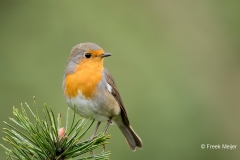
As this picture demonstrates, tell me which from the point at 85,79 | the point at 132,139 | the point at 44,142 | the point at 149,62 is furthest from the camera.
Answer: the point at 149,62

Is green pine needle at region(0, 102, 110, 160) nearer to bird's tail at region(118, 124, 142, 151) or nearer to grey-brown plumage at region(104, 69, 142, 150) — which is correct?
grey-brown plumage at region(104, 69, 142, 150)

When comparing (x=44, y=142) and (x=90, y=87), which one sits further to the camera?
(x=90, y=87)

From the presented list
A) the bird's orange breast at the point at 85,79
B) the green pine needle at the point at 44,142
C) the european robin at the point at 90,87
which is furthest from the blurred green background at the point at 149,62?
the green pine needle at the point at 44,142

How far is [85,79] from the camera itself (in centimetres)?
489

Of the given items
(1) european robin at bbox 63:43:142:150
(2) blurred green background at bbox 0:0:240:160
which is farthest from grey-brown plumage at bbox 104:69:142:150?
(2) blurred green background at bbox 0:0:240:160

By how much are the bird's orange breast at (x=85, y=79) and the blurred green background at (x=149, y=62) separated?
1.94 metres

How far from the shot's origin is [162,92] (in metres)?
7.93

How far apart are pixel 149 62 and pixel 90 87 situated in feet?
12.6

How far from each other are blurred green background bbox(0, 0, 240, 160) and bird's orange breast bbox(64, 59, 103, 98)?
194 centimetres

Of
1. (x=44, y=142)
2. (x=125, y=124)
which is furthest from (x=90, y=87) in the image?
(x=44, y=142)

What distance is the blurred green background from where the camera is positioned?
24.3 ft

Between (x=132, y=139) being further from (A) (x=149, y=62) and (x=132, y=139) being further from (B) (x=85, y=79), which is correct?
(A) (x=149, y=62)

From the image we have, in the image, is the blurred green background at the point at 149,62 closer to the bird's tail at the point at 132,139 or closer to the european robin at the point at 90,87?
Answer: the bird's tail at the point at 132,139

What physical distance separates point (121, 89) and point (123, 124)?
249cm
